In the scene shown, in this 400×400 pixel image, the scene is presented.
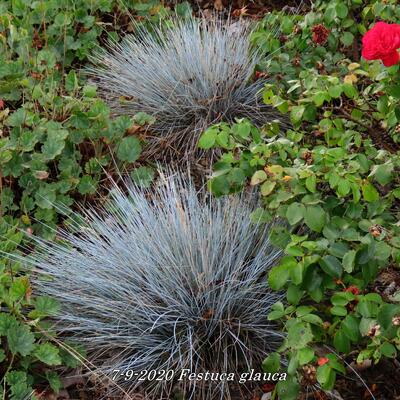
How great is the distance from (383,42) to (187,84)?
81.0 inches

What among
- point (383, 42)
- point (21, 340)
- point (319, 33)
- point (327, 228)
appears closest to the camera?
point (383, 42)

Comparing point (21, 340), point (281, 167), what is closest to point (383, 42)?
point (281, 167)

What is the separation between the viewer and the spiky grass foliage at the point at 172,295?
9.18 ft

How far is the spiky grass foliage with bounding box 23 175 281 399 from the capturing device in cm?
280

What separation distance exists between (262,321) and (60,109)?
5.41 ft

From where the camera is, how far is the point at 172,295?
9.46ft

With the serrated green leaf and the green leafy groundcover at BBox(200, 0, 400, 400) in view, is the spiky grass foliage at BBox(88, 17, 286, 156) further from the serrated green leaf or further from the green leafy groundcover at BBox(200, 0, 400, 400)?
the serrated green leaf

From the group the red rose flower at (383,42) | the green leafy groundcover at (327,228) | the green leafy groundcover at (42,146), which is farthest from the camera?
the green leafy groundcover at (42,146)

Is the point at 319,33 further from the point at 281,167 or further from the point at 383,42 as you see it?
the point at 383,42

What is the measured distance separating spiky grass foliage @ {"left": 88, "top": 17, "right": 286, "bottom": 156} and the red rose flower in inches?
70.3

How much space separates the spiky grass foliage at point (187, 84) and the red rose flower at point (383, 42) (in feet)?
5.85

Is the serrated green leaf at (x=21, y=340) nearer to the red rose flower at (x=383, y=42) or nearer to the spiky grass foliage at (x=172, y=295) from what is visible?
the spiky grass foliage at (x=172, y=295)

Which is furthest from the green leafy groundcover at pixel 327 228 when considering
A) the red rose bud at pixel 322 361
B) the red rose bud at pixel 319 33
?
the red rose bud at pixel 319 33

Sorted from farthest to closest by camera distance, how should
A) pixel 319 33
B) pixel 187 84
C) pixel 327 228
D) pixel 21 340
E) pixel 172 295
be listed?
1. pixel 187 84
2. pixel 319 33
3. pixel 172 295
4. pixel 21 340
5. pixel 327 228
